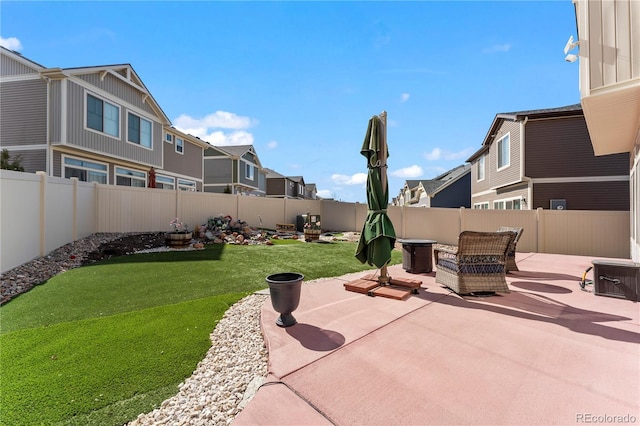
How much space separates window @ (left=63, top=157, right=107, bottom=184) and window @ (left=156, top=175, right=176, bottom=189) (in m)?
3.63

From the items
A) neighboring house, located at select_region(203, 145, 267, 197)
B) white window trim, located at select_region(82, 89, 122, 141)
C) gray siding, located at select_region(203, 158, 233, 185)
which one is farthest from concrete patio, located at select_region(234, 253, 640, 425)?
gray siding, located at select_region(203, 158, 233, 185)

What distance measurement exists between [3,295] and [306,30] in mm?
9449

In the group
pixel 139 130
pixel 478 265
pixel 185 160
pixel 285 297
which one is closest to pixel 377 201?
pixel 478 265

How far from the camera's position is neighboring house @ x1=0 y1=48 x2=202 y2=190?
1034cm

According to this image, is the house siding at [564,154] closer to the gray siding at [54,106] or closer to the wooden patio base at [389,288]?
the wooden patio base at [389,288]

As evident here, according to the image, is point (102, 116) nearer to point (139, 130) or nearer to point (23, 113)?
point (139, 130)

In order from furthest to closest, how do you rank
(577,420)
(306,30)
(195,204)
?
(195,204) → (306,30) → (577,420)

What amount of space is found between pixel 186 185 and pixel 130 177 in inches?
191

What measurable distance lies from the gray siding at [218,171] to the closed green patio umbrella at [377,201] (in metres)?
22.2

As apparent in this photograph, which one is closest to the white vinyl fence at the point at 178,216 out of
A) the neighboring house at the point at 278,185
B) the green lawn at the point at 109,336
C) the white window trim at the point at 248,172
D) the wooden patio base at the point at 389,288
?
the green lawn at the point at 109,336

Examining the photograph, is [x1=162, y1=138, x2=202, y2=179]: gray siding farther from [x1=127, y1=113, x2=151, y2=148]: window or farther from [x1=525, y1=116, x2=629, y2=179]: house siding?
[x1=525, y1=116, x2=629, y2=179]: house siding

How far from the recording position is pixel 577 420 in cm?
184

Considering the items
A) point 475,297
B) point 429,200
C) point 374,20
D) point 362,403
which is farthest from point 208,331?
point 429,200

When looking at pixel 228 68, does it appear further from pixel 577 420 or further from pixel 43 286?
pixel 577 420
